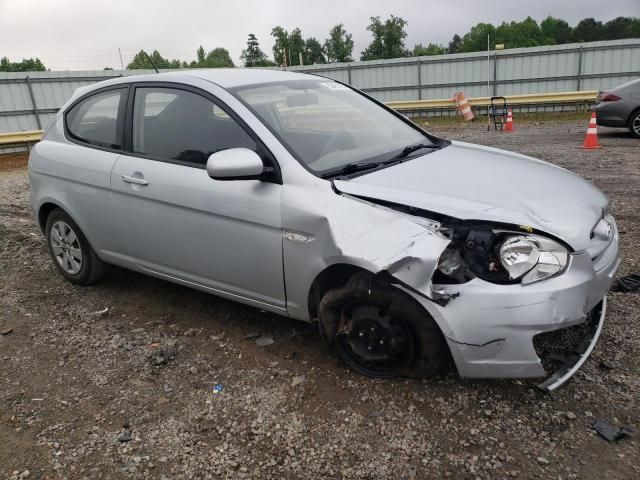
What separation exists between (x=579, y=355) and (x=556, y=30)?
11550cm

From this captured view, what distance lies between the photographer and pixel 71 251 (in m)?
4.40

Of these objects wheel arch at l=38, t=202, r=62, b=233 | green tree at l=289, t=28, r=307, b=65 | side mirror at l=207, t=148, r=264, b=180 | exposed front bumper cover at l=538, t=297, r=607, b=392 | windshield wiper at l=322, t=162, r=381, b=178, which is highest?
green tree at l=289, t=28, r=307, b=65

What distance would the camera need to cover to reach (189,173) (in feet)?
10.9

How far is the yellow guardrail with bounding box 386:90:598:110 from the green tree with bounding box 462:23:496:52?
248 feet

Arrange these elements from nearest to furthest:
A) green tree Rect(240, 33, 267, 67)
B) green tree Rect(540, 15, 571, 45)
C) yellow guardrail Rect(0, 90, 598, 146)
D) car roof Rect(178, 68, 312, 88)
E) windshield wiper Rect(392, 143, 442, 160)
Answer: windshield wiper Rect(392, 143, 442, 160) → car roof Rect(178, 68, 312, 88) → yellow guardrail Rect(0, 90, 598, 146) → green tree Rect(240, 33, 267, 67) → green tree Rect(540, 15, 571, 45)

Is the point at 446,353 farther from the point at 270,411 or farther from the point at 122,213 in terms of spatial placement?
the point at 122,213

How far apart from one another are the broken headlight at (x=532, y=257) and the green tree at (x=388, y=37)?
62.2 m

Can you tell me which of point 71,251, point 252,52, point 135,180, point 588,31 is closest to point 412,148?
point 135,180

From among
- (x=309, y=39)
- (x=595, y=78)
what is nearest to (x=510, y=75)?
(x=595, y=78)

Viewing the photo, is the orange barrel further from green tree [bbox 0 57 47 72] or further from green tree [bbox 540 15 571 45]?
green tree [bbox 540 15 571 45]

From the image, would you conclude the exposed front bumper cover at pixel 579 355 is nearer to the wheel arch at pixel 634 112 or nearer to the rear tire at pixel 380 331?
the rear tire at pixel 380 331

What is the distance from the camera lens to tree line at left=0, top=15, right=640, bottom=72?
6169 centimetres

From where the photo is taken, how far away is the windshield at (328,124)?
313cm

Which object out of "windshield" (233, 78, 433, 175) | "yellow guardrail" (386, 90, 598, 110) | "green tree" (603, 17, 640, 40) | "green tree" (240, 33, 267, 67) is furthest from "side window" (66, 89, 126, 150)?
"green tree" (603, 17, 640, 40)
